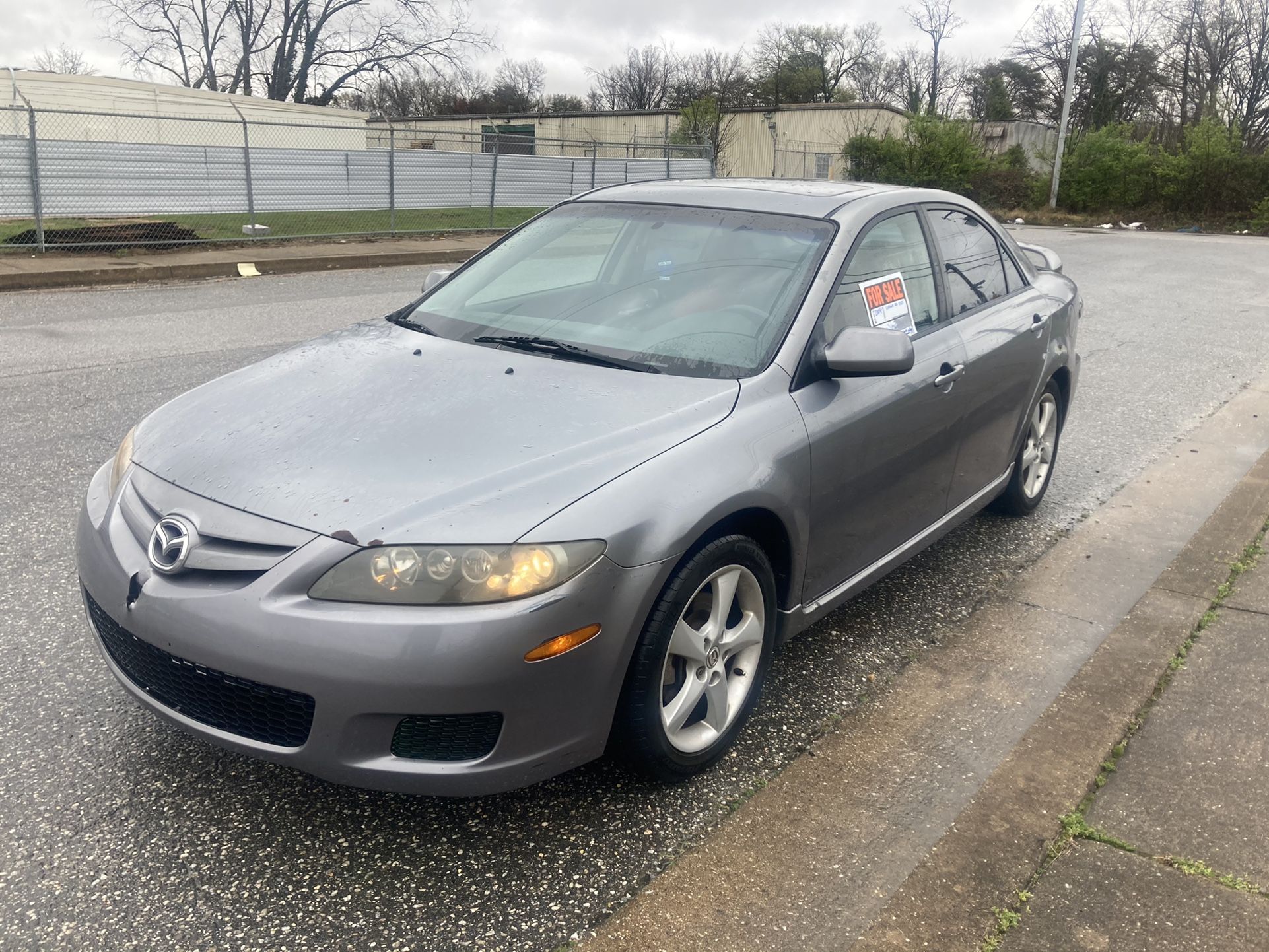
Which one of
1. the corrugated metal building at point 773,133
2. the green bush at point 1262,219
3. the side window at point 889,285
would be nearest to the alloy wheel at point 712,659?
the side window at point 889,285

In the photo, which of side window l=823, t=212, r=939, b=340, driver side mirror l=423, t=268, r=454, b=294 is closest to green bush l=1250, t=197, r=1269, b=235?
side window l=823, t=212, r=939, b=340

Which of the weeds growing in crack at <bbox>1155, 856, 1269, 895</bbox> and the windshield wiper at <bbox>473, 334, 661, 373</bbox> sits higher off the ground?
the windshield wiper at <bbox>473, 334, 661, 373</bbox>

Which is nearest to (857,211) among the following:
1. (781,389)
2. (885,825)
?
(781,389)

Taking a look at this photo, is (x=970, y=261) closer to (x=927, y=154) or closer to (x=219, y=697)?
(x=219, y=697)

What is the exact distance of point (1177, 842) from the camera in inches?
108

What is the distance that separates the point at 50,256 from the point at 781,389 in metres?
13.6

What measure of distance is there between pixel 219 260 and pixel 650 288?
12.4 metres

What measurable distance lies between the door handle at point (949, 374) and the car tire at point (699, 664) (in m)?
1.21

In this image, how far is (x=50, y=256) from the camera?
1380 cm

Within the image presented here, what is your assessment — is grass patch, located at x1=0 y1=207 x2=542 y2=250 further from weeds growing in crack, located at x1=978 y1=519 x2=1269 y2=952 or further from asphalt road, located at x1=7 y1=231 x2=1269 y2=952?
weeds growing in crack, located at x1=978 y1=519 x2=1269 y2=952

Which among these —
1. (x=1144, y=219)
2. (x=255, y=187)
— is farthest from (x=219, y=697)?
(x=1144, y=219)

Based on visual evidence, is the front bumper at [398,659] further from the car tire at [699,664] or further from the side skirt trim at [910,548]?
the side skirt trim at [910,548]

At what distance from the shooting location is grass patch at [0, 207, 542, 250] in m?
16.7

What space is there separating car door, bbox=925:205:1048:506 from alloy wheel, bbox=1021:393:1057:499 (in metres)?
0.30
